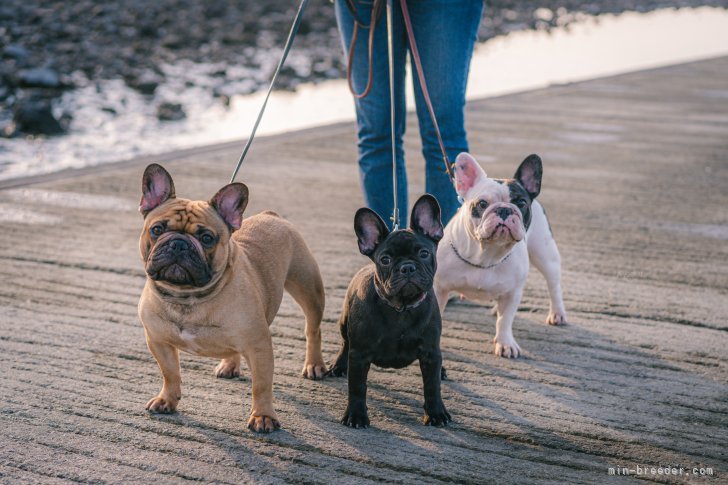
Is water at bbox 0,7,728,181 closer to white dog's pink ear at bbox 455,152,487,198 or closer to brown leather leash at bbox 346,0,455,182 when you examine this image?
brown leather leash at bbox 346,0,455,182

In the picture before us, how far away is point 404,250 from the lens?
3666 mm

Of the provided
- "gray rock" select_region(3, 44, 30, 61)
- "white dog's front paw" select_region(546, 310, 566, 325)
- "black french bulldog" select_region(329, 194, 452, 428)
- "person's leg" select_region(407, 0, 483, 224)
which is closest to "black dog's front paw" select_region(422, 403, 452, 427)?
"black french bulldog" select_region(329, 194, 452, 428)

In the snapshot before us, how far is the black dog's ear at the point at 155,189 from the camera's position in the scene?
12.2 feet

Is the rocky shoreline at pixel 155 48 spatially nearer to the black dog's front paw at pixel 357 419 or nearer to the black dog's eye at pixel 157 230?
the black dog's eye at pixel 157 230

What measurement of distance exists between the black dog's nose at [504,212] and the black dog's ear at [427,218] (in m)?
0.38

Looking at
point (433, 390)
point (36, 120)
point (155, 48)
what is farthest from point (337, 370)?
point (155, 48)

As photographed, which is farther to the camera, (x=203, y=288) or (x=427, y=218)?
(x=427, y=218)

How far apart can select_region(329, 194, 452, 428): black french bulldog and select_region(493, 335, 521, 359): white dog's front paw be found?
0.80 meters

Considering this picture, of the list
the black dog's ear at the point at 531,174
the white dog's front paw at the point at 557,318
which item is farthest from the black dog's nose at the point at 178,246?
the white dog's front paw at the point at 557,318

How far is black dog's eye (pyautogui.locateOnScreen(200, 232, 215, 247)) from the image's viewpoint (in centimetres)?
354

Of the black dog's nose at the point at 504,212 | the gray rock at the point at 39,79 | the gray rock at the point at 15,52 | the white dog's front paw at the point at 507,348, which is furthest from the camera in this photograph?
the gray rock at the point at 15,52

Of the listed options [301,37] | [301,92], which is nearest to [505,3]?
[301,37]

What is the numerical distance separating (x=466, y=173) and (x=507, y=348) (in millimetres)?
854

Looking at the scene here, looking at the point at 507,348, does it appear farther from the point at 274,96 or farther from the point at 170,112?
the point at 274,96
